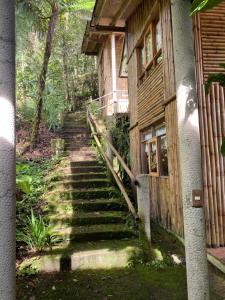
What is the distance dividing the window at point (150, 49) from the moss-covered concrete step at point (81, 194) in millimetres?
3047

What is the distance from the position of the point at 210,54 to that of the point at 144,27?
8.53 feet

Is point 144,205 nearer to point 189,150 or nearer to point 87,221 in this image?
point 87,221

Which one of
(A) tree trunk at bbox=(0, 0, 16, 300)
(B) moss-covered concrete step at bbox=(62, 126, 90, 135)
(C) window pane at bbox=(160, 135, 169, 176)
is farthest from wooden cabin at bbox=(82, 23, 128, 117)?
(A) tree trunk at bbox=(0, 0, 16, 300)

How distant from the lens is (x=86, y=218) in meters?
5.10

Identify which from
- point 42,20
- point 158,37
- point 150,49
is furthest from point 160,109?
point 42,20

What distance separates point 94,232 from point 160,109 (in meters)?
2.83

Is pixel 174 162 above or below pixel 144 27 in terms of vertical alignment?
below

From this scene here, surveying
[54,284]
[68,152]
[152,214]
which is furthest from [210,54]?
[68,152]

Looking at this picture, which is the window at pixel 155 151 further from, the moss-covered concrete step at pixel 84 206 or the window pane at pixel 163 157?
the moss-covered concrete step at pixel 84 206

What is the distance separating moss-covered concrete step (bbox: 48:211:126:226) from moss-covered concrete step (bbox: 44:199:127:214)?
0.20 meters

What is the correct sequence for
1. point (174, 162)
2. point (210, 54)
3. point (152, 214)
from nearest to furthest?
point (210, 54), point (174, 162), point (152, 214)

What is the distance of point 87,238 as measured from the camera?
15.4ft

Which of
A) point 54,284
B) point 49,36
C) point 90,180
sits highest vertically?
point 49,36

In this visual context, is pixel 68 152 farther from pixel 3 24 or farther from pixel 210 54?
pixel 3 24
